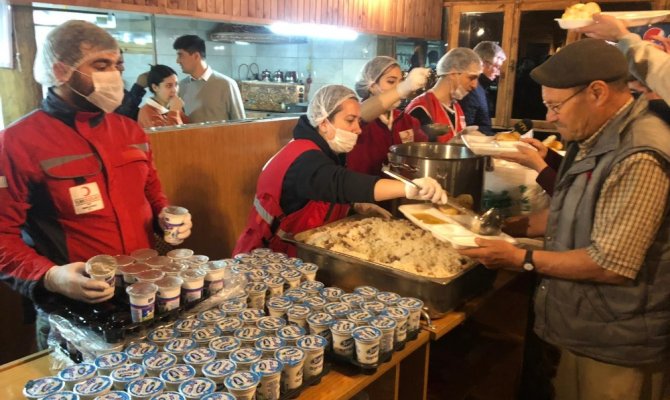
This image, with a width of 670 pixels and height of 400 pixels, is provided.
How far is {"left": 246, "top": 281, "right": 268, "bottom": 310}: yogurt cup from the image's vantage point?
4.72 ft

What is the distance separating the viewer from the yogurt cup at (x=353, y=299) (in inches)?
55.8

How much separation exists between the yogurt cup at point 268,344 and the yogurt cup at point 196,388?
15 centimetres

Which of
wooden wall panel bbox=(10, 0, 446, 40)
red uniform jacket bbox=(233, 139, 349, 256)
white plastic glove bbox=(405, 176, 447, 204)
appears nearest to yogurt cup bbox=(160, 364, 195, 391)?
red uniform jacket bbox=(233, 139, 349, 256)

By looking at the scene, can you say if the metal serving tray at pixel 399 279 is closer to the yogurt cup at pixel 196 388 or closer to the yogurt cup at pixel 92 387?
the yogurt cup at pixel 196 388

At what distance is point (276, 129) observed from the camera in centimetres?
318

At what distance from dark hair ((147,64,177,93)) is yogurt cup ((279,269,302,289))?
178cm

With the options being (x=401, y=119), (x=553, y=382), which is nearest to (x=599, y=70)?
(x=553, y=382)

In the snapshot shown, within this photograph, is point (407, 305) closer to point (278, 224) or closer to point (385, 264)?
point (385, 264)

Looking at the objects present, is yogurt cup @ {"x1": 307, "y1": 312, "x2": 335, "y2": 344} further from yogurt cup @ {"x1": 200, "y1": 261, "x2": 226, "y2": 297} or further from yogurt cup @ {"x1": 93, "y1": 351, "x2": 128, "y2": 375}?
yogurt cup @ {"x1": 93, "y1": 351, "x2": 128, "y2": 375}

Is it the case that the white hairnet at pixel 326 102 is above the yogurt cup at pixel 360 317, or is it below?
above

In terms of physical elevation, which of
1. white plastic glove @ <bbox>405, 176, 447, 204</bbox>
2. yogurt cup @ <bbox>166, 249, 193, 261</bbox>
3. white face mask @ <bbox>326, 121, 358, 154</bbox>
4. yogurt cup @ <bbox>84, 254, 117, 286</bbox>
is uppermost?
white face mask @ <bbox>326, 121, 358, 154</bbox>

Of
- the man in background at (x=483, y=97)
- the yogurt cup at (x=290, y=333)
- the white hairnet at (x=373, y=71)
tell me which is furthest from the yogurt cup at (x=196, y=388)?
the man in background at (x=483, y=97)

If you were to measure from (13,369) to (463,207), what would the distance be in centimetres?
149

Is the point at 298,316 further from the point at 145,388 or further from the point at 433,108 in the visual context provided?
the point at 433,108
